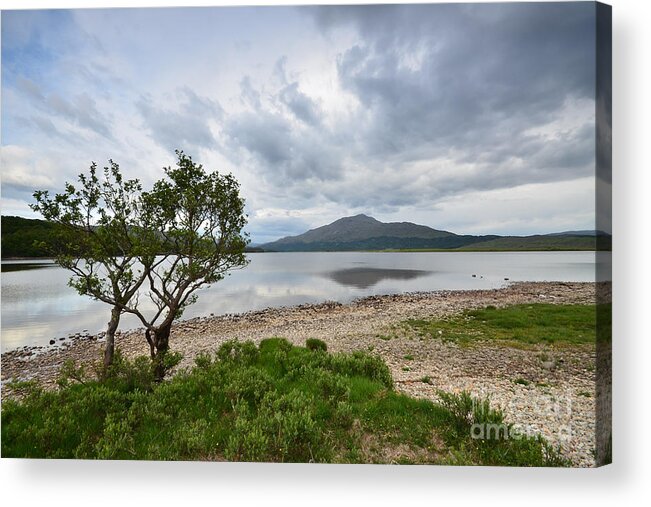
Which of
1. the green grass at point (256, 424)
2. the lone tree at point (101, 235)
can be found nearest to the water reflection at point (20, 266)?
the lone tree at point (101, 235)

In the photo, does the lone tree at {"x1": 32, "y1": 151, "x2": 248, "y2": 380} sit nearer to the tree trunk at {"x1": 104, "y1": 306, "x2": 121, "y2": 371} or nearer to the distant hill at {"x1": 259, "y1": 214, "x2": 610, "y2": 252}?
the tree trunk at {"x1": 104, "y1": 306, "x2": 121, "y2": 371}

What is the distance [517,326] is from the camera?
7.75 m

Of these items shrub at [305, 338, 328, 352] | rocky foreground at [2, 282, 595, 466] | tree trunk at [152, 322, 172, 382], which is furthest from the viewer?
shrub at [305, 338, 328, 352]

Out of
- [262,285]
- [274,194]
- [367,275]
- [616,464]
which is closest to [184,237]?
[274,194]

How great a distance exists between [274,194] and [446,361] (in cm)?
535

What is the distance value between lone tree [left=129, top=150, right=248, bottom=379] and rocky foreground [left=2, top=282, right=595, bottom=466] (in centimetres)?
118

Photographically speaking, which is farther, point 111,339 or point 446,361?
point 446,361

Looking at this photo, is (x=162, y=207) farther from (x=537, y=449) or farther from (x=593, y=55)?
(x=593, y=55)

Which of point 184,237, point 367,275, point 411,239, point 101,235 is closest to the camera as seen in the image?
point 101,235

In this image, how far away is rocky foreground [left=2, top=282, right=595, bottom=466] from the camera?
3.53m

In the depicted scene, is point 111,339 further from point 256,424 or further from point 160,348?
point 256,424

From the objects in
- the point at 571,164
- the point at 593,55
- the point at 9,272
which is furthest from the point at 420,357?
the point at 9,272

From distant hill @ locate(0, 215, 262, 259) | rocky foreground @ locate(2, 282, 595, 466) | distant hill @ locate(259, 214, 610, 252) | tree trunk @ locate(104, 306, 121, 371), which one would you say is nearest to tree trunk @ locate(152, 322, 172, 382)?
rocky foreground @ locate(2, 282, 595, 466)

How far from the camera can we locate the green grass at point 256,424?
10.7ft
